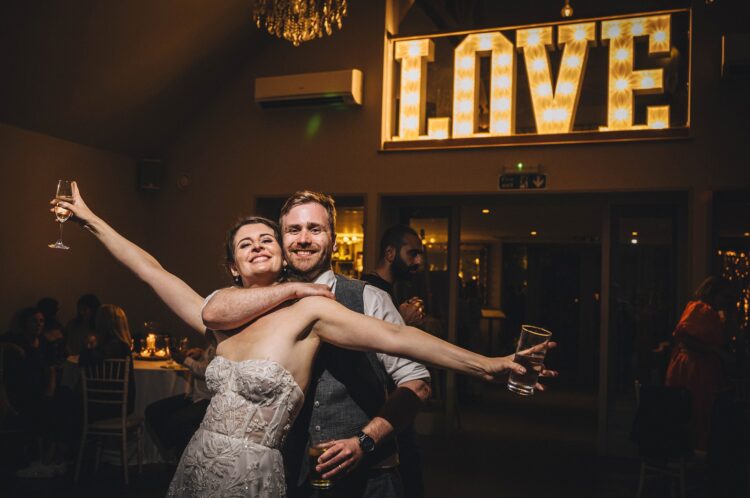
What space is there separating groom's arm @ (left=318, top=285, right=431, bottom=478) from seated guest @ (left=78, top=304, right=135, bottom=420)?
3.47 metres

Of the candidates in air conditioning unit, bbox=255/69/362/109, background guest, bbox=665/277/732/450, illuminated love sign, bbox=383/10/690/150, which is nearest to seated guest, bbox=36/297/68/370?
air conditioning unit, bbox=255/69/362/109

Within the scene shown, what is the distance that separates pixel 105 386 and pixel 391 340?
13.2 feet

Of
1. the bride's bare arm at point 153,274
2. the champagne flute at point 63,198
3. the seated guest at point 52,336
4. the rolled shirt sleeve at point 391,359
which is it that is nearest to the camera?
the rolled shirt sleeve at point 391,359

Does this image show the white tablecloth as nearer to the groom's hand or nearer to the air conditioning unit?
the air conditioning unit

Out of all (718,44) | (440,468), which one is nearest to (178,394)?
(440,468)

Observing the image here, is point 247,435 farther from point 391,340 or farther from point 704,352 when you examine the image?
point 704,352

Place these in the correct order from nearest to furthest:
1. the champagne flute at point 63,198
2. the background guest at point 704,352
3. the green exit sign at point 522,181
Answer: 1. the champagne flute at point 63,198
2. the background guest at point 704,352
3. the green exit sign at point 522,181

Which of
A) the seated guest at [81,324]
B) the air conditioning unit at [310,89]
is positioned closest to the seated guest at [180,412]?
the seated guest at [81,324]

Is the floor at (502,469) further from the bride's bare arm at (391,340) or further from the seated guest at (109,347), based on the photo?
the bride's bare arm at (391,340)

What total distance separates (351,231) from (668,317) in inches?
127

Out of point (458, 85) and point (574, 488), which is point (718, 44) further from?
point (574, 488)

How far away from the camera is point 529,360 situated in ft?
5.10

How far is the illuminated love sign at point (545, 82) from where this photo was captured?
5891 mm

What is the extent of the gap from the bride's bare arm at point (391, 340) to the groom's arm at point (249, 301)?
34 millimetres
